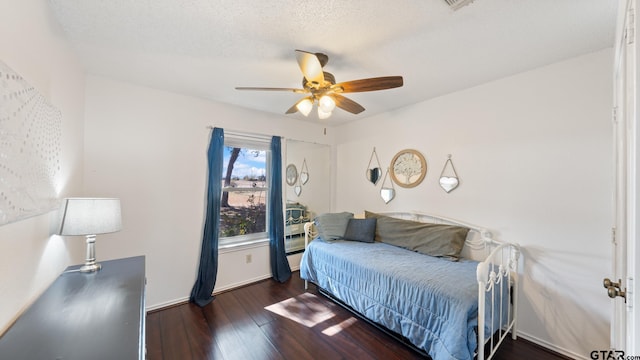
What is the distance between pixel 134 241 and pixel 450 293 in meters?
2.91

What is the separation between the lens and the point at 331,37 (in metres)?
1.67

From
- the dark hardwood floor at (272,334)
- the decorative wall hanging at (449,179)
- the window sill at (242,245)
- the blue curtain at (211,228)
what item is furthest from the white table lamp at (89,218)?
the decorative wall hanging at (449,179)

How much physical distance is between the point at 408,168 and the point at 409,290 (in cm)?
160

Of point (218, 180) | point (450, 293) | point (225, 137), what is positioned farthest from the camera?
point (225, 137)

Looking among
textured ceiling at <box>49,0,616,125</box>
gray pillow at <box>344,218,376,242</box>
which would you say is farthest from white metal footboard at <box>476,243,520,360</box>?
textured ceiling at <box>49,0,616,125</box>

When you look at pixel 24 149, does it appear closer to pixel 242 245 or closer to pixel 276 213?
pixel 242 245

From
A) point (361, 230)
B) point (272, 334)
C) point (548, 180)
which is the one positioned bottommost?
point (272, 334)

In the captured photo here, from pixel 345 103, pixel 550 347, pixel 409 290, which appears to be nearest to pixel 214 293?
pixel 409 290

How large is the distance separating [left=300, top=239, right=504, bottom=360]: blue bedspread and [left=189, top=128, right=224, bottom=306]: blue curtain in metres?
1.20

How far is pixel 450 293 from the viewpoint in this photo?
1727mm

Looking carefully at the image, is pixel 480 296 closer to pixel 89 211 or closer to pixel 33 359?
pixel 33 359

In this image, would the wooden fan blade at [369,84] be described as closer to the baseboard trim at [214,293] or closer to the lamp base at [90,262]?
the lamp base at [90,262]

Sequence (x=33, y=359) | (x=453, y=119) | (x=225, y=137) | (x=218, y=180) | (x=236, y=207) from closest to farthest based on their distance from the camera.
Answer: (x=33, y=359)
(x=453, y=119)
(x=218, y=180)
(x=225, y=137)
(x=236, y=207)

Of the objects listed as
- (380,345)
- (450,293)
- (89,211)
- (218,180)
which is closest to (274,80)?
(218,180)
